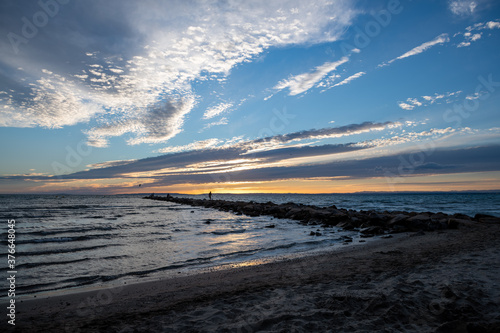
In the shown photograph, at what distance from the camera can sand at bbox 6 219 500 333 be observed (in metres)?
3.96

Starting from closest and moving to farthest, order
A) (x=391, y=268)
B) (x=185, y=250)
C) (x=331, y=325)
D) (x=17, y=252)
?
1. (x=331, y=325)
2. (x=391, y=268)
3. (x=17, y=252)
4. (x=185, y=250)

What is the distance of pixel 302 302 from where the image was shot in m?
4.83

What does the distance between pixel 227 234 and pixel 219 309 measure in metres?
10.5

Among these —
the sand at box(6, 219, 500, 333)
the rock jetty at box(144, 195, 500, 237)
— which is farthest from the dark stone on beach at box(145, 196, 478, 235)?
the sand at box(6, 219, 500, 333)

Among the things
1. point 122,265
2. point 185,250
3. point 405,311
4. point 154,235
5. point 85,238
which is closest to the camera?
point 405,311

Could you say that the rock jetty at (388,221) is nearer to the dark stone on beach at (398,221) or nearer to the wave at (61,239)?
the dark stone on beach at (398,221)

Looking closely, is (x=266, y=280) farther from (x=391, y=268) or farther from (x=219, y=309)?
(x=391, y=268)

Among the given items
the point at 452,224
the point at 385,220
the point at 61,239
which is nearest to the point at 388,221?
the point at 385,220

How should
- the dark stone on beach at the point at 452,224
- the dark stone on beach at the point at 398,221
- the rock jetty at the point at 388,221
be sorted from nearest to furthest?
1. the dark stone on beach at the point at 452,224
2. the rock jetty at the point at 388,221
3. the dark stone on beach at the point at 398,221

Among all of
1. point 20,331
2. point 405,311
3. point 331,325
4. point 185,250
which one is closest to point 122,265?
point 185,250

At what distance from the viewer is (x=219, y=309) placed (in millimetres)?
4711

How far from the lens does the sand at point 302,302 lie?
3.96 metres

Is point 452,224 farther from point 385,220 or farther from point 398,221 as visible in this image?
point 385,220

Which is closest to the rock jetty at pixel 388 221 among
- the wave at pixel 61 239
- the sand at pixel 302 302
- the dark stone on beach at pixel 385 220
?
the dark stone on beach at pixel 385 220
